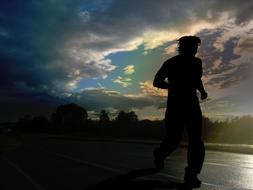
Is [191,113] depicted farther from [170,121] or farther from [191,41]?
[191,41]

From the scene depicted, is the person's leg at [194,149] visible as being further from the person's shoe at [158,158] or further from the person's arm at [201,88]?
the person's shoe at [158,158]

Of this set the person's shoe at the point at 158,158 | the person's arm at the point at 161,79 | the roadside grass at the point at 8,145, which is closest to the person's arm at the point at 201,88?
the person's arm at the point at 161,79

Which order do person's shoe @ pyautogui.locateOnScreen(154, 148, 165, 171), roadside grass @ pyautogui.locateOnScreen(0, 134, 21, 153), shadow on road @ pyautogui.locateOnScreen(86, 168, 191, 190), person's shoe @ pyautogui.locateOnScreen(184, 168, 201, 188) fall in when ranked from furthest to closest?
roadside grass @ pyautogui.locateOnScreen(0, 134, 21, 153)
person's shoe @ pyautogui.locateOnScreen(154, 148, 165, 171)
person's shoe @ pyautogui.locateOnScreen(184, 168, 201, 188)
shadow on road @ pyautogui.locateOnScreen(86, 168, 191, 190)

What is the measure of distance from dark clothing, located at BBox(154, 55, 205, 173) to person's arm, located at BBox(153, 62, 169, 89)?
0.09m

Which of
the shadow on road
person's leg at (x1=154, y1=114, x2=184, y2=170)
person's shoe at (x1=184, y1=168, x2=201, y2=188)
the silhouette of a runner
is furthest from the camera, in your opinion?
person's leg at (x1=154, y1=114, x2=184, y2=170)

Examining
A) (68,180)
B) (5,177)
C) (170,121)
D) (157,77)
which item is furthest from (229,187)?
(5,177)

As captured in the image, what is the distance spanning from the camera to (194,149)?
7.88m

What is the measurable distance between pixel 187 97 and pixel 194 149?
0.76 metres

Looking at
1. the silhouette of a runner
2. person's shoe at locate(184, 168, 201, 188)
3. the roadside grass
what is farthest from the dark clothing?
the roadside grass

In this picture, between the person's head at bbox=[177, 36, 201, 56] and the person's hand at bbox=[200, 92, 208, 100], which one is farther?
the person's hand at bbox=[200, 92, 208, 100]

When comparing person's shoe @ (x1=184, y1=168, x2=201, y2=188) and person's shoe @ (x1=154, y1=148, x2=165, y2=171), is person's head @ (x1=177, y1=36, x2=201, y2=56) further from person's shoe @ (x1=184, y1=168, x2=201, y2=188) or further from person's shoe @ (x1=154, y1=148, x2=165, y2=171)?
person's shoe @ (x1=184, y1=168, x2=201, y2=188)

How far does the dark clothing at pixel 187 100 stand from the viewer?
7.93 meters

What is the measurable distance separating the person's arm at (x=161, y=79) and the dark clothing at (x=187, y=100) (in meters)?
0.09

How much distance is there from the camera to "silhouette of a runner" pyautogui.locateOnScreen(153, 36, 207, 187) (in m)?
7.91
